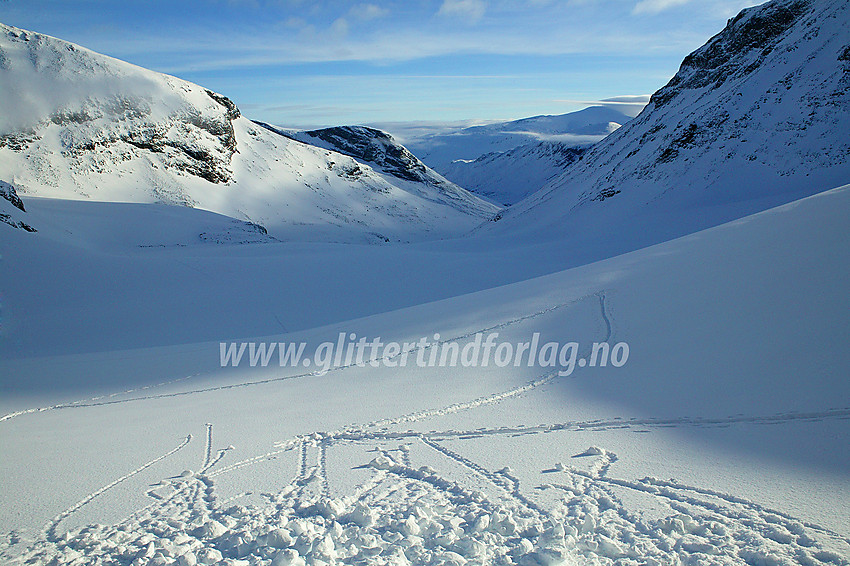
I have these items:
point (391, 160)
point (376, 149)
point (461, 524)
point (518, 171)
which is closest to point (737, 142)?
point (461, 524)

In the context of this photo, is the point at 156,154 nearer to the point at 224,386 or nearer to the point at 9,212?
the point at 9,212

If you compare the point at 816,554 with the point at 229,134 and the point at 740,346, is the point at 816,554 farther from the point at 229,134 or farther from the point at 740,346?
the point at 229,134

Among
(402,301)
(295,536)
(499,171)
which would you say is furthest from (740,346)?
(499,171)

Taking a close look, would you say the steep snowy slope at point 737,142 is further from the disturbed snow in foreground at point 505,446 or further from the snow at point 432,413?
the disturbed snow in foreground at point 505,446

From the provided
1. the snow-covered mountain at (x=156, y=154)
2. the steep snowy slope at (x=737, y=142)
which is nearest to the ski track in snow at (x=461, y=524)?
the steep snowy slope at (x=737, y=142)

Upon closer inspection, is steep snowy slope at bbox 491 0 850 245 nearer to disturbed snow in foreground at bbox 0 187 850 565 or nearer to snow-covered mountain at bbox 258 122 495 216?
disturbed snow in foreground at bbox 0 187 850 565
